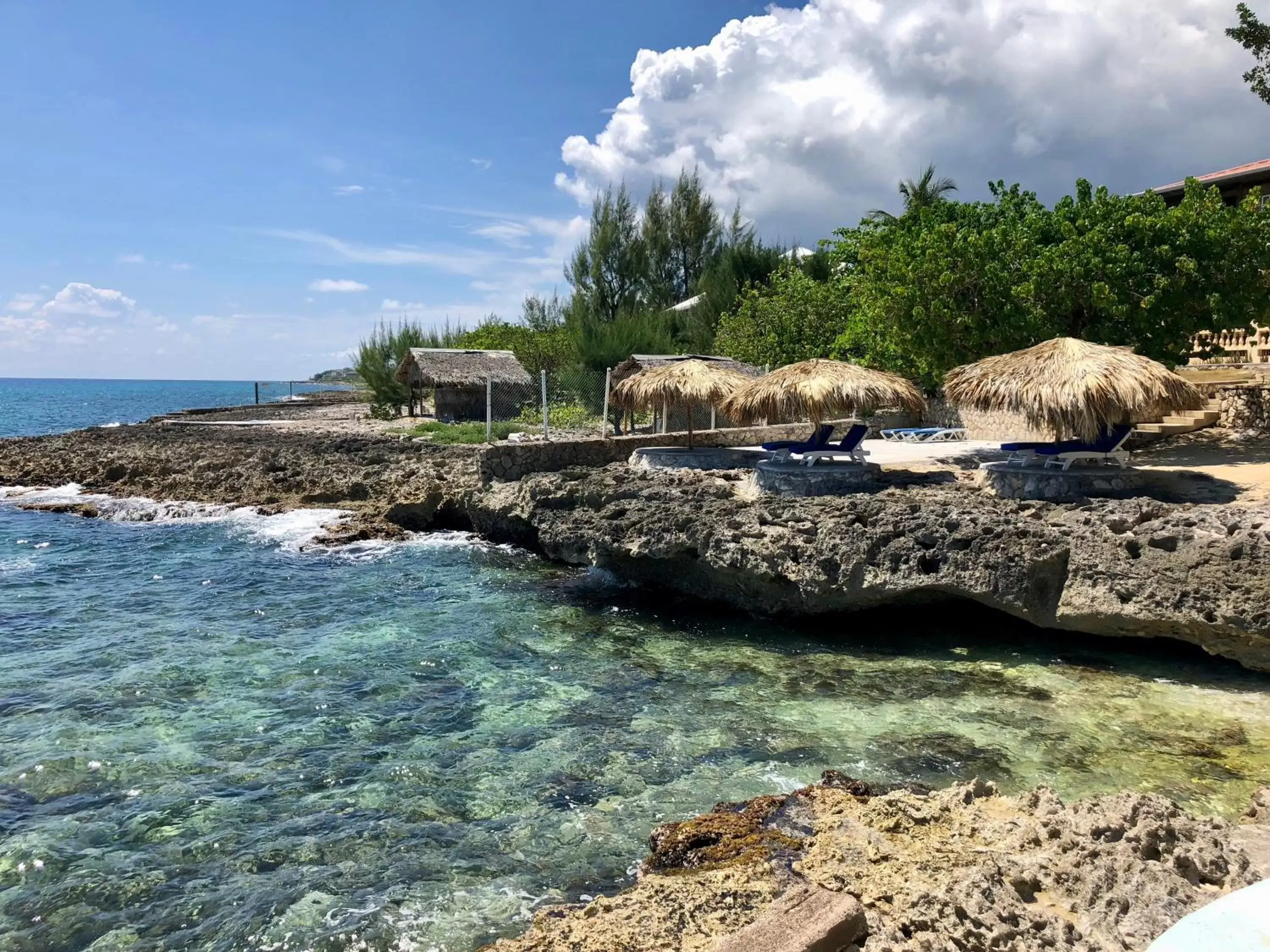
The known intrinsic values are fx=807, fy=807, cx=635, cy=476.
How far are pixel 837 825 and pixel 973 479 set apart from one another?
7751 millimetres

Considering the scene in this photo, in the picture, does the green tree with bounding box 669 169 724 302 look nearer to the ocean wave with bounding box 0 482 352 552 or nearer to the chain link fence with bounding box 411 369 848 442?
the chain link fence with bounding box 411 369 848 442

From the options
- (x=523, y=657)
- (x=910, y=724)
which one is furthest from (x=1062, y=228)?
(x=523, y=657)

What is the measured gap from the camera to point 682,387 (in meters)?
14.4

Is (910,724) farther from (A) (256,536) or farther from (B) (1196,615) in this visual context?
(A) (256,536)

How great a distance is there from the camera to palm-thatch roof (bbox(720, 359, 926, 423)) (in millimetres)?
11711

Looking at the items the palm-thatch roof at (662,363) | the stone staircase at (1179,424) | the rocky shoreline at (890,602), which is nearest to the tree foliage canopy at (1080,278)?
the stone staircase at (1179,424)

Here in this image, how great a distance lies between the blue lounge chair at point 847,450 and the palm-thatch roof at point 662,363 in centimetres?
870

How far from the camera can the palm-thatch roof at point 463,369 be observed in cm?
2939

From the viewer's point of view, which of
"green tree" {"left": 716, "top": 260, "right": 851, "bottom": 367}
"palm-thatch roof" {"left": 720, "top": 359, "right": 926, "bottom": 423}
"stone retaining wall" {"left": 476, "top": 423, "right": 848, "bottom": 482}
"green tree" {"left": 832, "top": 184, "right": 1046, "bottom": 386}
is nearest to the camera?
"palm-thatch roof" {"left": 720, "top": 359, "right": 926, "bottom": 423}

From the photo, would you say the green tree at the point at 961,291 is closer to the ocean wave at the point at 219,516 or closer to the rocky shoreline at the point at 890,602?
the rocky shoreline at the point at 890,602

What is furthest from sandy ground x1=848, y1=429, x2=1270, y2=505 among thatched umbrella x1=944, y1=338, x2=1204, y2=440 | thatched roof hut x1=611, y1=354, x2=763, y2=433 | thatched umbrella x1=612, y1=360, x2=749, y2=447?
thatched roof hut x1=611, y1=354, x2=763, y2=433

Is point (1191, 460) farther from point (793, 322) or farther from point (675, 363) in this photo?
point (793, 322)

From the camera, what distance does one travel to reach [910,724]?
257 inches

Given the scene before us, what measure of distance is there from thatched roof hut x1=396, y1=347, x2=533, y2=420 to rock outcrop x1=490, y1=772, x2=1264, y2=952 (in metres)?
26.3
